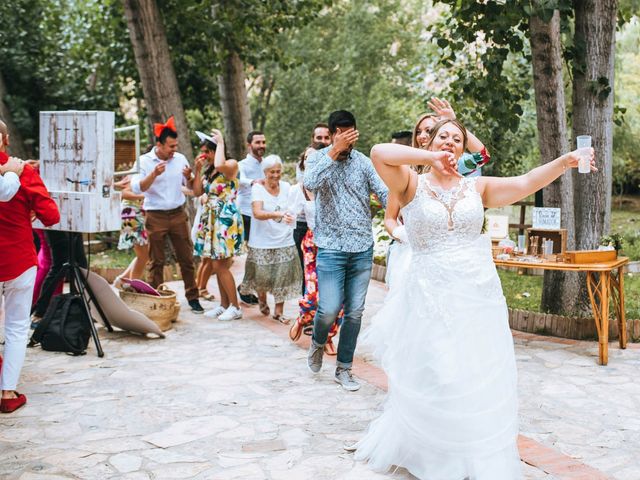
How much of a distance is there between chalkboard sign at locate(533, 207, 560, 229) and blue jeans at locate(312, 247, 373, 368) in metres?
2.22

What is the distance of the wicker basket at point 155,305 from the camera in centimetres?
786

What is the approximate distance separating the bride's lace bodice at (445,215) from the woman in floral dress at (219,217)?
14.5 feet

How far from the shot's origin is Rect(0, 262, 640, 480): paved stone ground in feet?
14.4

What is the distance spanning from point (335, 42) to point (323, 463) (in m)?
27.7

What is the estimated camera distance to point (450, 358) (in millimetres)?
3994

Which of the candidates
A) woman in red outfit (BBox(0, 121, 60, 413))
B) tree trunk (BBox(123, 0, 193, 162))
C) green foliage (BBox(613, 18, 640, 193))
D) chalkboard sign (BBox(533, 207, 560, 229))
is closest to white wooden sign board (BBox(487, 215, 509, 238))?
chalkboard sign (BBox(533, 207, 560, 229))

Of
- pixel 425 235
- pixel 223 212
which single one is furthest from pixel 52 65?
pixel 425 235

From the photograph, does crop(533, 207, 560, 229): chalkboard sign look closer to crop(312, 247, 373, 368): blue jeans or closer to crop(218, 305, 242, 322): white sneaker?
crop(312, 247, 373, 368): blue jeans

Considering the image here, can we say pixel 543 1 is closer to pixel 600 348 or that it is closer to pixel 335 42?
pixel 600 348

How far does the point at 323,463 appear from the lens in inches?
173

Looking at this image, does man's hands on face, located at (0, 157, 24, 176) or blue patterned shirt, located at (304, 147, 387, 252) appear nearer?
man's hands on face, located at (0, 157, 24, 176)

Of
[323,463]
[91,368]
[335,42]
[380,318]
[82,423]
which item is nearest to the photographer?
[323,463]

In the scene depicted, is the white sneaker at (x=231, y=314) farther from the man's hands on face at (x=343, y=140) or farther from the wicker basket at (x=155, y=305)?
the man's hands on face at (x=343, y=140)

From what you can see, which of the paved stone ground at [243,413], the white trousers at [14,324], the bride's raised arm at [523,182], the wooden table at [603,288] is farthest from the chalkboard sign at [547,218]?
the white trousers at [14,324]
